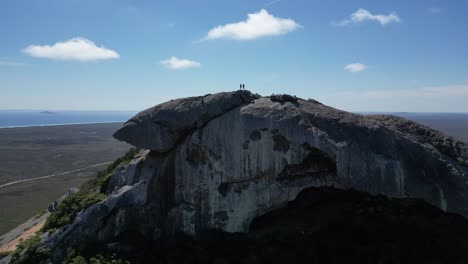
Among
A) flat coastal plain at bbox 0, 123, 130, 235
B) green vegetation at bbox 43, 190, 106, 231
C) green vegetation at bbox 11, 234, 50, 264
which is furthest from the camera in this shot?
flat coastal plain at bbox 0, 123, 130, 235

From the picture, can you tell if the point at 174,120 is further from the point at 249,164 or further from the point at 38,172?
the point at 38,172

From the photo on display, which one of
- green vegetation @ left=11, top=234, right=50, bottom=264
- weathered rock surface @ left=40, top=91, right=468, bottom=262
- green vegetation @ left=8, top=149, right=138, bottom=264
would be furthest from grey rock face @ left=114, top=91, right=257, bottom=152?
green vegetation @ left=11, top=234, right=50, bottom=264

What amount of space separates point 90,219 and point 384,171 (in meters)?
15.4

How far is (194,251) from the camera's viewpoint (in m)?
20.1

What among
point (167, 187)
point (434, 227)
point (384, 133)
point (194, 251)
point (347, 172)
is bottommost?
point (194, 251)

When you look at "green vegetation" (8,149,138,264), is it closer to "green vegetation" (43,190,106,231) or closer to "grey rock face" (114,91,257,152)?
"green vegetation" (43,190,106,231)

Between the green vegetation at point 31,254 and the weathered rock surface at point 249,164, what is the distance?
23.6 inches

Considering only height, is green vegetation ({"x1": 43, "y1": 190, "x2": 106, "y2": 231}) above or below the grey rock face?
below

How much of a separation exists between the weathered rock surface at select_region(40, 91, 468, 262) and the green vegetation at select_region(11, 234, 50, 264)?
600 mm

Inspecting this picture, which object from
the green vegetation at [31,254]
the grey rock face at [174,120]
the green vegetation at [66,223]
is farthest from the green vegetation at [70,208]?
the grey rock face at [174,120]

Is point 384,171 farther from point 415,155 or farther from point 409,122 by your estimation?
point 409,122

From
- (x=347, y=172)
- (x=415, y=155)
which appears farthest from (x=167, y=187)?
(x=415, y=155)

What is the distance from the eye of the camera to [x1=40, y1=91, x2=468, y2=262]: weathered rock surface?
18.5 meters

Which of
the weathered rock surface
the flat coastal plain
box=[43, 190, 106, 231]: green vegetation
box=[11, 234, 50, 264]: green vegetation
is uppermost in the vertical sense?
the weathered rock surface
